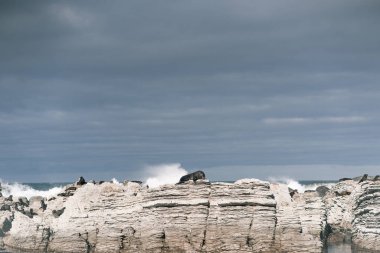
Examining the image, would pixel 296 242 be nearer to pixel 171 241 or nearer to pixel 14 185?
pixel 171 241

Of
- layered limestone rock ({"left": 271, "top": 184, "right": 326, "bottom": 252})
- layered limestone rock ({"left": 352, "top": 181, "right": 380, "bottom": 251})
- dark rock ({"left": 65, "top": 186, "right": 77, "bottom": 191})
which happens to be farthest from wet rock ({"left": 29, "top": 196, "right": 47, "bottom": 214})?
layered limestone rock ({"left": 352, "top": 181, "right": 380, "bottom": 251})

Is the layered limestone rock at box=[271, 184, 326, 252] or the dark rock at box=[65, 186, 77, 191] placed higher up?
the dark rock at box=[65, 186, 77, 191]

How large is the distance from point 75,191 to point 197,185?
1085 centimetres

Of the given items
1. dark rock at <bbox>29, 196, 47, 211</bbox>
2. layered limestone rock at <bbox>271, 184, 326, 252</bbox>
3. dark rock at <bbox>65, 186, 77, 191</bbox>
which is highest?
dark rock at <bbox>29, 196, 47, 211</bbox>

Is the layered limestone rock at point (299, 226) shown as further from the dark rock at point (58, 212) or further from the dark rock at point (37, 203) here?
the dark rock at point (37, 203)

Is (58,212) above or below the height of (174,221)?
above

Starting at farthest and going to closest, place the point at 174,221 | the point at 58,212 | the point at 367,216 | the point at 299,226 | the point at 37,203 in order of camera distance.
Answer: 1. the point at 37,203
2. the point at 58,212
3. the point at 367,216
4. the point at 174,221
5. the point at 299,226

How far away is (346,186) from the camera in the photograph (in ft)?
200

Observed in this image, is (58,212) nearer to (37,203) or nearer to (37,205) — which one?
(37,205)

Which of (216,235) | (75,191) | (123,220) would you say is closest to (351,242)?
(216,235)

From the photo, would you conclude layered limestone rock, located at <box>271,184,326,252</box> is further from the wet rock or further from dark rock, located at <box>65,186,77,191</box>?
the wet rock

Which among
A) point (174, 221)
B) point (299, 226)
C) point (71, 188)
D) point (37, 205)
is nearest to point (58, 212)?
point (71, 188)

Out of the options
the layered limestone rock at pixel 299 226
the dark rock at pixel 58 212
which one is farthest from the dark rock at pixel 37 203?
the layered limestone rock at pixel 299 226

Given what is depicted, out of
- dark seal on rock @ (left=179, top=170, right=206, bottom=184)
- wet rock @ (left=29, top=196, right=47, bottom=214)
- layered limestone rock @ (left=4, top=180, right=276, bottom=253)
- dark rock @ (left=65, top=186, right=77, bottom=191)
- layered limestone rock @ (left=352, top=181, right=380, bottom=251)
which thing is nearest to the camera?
layered limestone rock @ (left=4, top=180, right=276, bottom=253)
